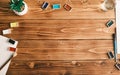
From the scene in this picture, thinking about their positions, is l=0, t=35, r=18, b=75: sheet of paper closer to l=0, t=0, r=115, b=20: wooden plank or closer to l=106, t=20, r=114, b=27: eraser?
l=0, t=0, r=115, b=20: wooden plank

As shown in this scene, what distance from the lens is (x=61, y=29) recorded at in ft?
4.39

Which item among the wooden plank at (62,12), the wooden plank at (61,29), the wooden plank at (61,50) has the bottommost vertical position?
the wooden plank at (61,50)

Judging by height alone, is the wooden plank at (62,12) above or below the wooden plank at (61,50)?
above

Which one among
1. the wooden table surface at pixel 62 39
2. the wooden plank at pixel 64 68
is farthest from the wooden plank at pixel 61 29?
the wooden plank at pixel 64 68

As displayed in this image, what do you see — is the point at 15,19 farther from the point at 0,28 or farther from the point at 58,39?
the point at 58,39

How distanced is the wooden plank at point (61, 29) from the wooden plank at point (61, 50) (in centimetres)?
3

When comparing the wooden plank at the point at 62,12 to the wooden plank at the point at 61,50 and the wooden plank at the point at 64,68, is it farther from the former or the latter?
the wooden plank at the point at 64,68

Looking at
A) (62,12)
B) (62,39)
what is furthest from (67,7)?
(62,39)

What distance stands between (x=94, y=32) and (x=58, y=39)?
0.63 feet

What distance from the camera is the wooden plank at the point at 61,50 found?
4.31ft

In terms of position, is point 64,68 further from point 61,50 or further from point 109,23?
point 109,23

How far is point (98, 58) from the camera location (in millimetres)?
1322

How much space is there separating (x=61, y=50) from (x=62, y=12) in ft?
0.66

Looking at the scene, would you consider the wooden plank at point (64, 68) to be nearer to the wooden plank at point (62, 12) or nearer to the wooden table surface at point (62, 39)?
the wooden table surface at point (62, 39)
